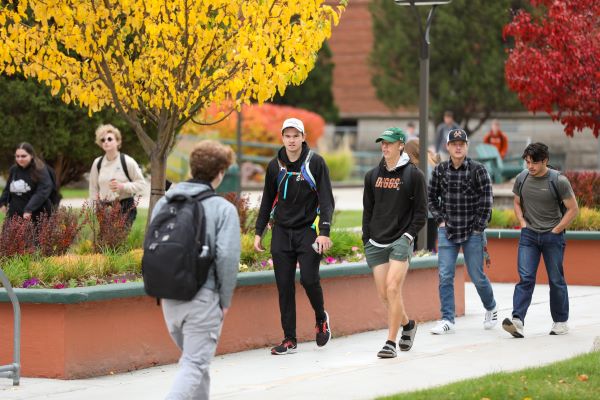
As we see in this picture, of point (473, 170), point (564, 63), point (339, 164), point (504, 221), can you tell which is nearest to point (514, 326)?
point (473, 170)

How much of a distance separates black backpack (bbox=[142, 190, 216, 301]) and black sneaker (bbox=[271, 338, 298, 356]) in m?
3.53

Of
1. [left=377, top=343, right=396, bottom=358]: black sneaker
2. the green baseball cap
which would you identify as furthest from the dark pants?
the green baseball cap

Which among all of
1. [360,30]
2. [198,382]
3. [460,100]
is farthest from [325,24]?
[360,30]

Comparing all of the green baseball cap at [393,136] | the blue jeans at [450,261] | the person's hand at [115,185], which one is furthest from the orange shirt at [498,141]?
the green baseball cap at [393,136]

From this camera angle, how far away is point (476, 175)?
452 inches

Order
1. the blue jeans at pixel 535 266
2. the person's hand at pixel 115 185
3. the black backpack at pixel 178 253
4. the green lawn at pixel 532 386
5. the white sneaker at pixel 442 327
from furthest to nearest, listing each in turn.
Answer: the person's hand at pixel 115 185 → the white sneaker at pixel 442 327 → the blue jeans at pixel 535 266 → the green lawn at pixel 532 386 → the black backpack at pixel 178 253

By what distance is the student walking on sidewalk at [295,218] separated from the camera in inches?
406

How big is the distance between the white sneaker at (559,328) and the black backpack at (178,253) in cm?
531

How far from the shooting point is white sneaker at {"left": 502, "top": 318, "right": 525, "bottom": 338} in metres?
11.1

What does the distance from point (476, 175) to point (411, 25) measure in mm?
31774

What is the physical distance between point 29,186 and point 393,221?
4615 millimetres

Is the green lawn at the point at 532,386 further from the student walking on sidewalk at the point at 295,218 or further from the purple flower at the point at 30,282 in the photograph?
the purple flower at the point at 30,282

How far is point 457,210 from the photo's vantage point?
11508mm

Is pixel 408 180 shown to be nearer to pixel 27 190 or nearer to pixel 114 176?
pixel 114 176
